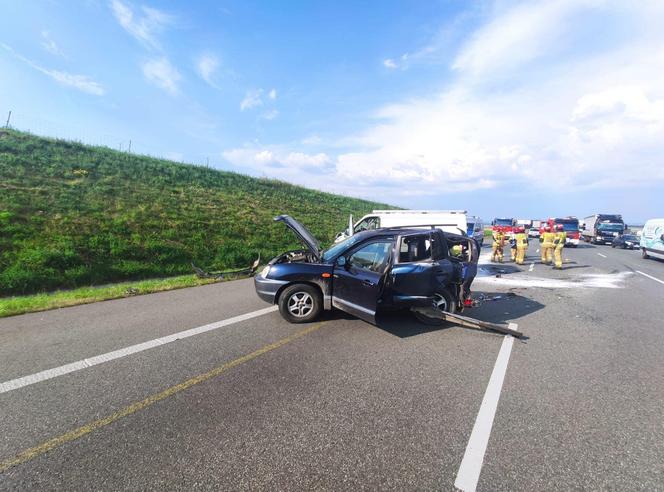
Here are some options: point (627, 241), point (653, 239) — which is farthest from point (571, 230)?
point (653, 239)

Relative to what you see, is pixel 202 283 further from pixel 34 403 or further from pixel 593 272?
pixel 593 272

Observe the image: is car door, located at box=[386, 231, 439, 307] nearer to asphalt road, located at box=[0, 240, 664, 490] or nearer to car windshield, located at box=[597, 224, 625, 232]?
asphalt road, located at box=[0, 240, 664, 490]

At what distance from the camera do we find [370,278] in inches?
193

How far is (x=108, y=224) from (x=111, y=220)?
0.62 meters

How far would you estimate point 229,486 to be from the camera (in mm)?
2172

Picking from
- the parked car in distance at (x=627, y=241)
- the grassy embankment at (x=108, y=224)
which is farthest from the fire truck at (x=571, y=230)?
the grassy embankment at (x=108, y=224)

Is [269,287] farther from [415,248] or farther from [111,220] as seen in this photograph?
[111,220]

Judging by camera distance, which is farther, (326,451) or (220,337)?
(220,337)

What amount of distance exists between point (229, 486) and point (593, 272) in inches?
559

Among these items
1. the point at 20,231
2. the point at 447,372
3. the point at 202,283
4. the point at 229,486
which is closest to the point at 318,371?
the point at 447,372

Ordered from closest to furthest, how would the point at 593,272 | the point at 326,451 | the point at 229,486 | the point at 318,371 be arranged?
1. the point at 229,486
2. the point at 326,451
3. the point at 318,371
4. the point at 593,272

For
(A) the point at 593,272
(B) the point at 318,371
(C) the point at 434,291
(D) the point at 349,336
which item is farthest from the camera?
(A) the point at 593,272

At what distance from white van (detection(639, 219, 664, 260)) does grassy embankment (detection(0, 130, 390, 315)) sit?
54.8ft

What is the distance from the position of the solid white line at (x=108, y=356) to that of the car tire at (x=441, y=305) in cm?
298
